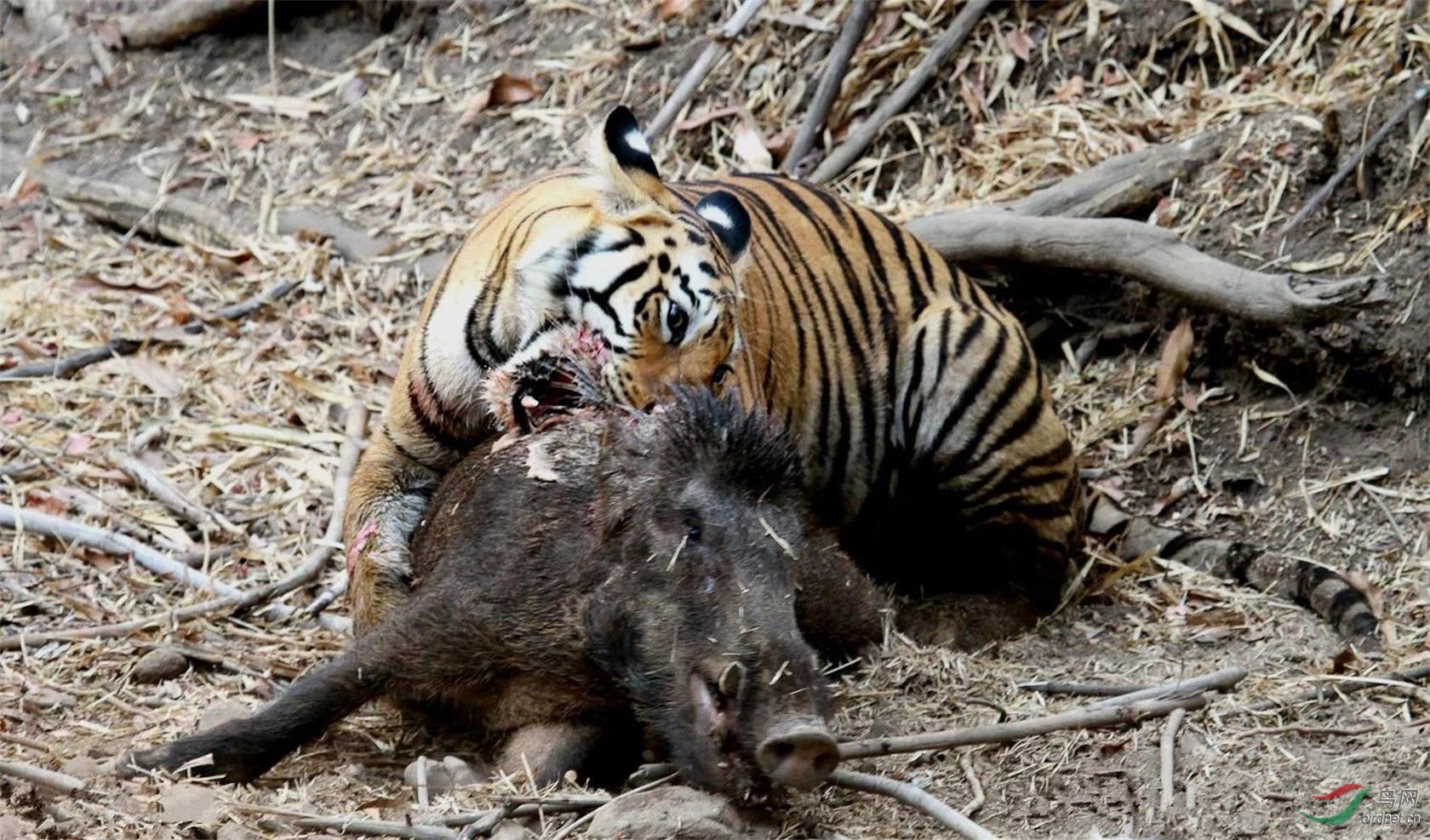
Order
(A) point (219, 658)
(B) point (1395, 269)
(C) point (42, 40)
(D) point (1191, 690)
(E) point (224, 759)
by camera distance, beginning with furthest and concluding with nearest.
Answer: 1. (C) point (42, 40)
2. (B) point (1395, 269)
3. (A) point (219, 658)
4. (D) point (1191, 690)
5. (E) point (224, 759)

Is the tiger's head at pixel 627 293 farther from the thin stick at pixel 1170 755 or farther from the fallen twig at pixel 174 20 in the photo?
the fallen twig at pixel 174 20

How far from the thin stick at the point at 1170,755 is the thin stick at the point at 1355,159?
2.38 m

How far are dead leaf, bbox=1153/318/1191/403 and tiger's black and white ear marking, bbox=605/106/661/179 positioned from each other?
229 cm

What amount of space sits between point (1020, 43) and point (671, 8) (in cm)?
173

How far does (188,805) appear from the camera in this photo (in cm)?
310

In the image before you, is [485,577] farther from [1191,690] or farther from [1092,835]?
[1191,690]

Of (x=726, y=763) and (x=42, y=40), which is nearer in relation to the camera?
(x=726, y=763)

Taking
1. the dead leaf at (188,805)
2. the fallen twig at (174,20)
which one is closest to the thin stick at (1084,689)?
the dead leaf at (188,805)

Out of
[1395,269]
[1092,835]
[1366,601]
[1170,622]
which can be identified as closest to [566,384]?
[1092,835]

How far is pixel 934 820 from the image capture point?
128 inches

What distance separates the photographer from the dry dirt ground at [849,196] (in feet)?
11.9

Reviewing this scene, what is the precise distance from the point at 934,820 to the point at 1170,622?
202cm

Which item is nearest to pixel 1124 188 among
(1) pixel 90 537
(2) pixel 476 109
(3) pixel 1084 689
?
(3) pixel 1084 689

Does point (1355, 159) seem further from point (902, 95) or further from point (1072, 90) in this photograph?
point (902, 95)
